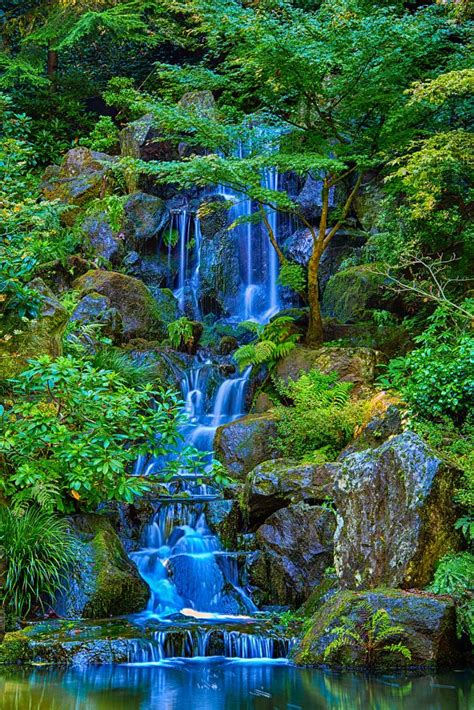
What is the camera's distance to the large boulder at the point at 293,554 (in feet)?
28.9

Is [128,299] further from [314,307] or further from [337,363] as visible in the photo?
[337,363]

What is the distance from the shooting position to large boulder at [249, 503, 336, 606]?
28.9 ft

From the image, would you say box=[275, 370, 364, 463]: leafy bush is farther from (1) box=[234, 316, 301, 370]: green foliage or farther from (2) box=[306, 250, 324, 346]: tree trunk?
(2) box=[306, 250, 324, 346]: tree trunk

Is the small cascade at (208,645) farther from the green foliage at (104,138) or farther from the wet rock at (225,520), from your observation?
the green foliage at (104,138)

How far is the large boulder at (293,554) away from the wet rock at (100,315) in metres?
6.10


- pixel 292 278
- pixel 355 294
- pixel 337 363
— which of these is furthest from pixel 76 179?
pixel 337 363

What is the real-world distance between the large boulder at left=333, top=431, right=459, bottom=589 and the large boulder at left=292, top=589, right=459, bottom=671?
17.6 inches

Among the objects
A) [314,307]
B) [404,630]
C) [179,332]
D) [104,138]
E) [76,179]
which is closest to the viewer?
[404,630]

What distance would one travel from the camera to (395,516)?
7301 millimetres

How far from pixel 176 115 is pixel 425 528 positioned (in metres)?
→ 8.47

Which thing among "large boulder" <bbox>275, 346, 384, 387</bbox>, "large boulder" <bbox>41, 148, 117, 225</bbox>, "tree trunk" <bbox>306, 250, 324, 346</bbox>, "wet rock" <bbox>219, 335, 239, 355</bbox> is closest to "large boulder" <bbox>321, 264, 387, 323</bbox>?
"tree trunk" <bbox>306, 250, 324, 346</bbox>

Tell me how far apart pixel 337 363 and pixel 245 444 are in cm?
212

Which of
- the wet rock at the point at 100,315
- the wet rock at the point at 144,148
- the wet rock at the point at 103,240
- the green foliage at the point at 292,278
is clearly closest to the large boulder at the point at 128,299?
the wet rock at the point at 100,315

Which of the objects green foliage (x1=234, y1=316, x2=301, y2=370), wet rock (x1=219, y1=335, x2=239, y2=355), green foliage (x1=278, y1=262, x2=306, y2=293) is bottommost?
green foliage (x1=234, y1=316, x2=301, y2=370)
